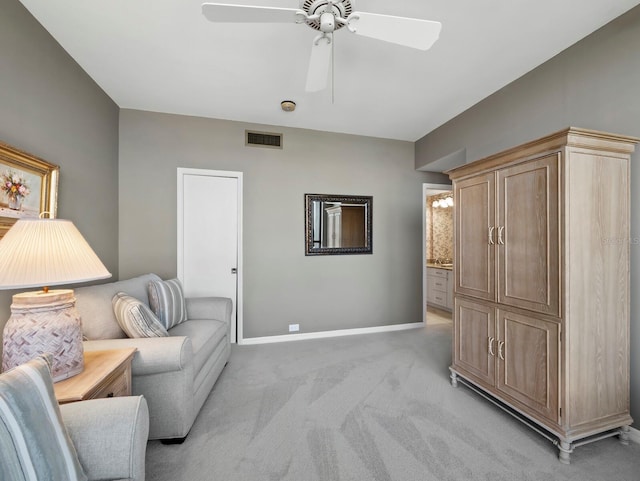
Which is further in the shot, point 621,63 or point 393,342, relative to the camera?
point 393,342

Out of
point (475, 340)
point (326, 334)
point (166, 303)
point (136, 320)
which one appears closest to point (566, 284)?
point (475, 340)

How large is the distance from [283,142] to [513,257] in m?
2.76

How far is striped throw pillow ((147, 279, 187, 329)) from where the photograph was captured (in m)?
2.44

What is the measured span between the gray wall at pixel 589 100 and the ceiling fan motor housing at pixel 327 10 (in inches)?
70.4

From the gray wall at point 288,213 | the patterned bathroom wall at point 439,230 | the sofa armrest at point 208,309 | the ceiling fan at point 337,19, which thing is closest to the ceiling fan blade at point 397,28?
the ceiling fan at point 337,19

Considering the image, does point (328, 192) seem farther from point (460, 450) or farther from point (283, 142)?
point (460, 450)

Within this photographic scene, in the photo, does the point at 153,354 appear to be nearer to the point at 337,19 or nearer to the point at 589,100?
the point at 337,19

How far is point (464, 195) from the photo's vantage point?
97.2 inches

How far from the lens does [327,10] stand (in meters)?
1.45

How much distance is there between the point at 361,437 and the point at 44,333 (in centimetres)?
178

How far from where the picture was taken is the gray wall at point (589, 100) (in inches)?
72.9

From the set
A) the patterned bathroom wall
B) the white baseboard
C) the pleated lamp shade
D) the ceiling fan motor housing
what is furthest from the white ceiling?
the patterned bathroom wall

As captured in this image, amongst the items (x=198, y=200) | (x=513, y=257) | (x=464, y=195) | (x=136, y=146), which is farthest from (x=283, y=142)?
(x=513, y=257)

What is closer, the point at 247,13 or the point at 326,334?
the point at 247,13
